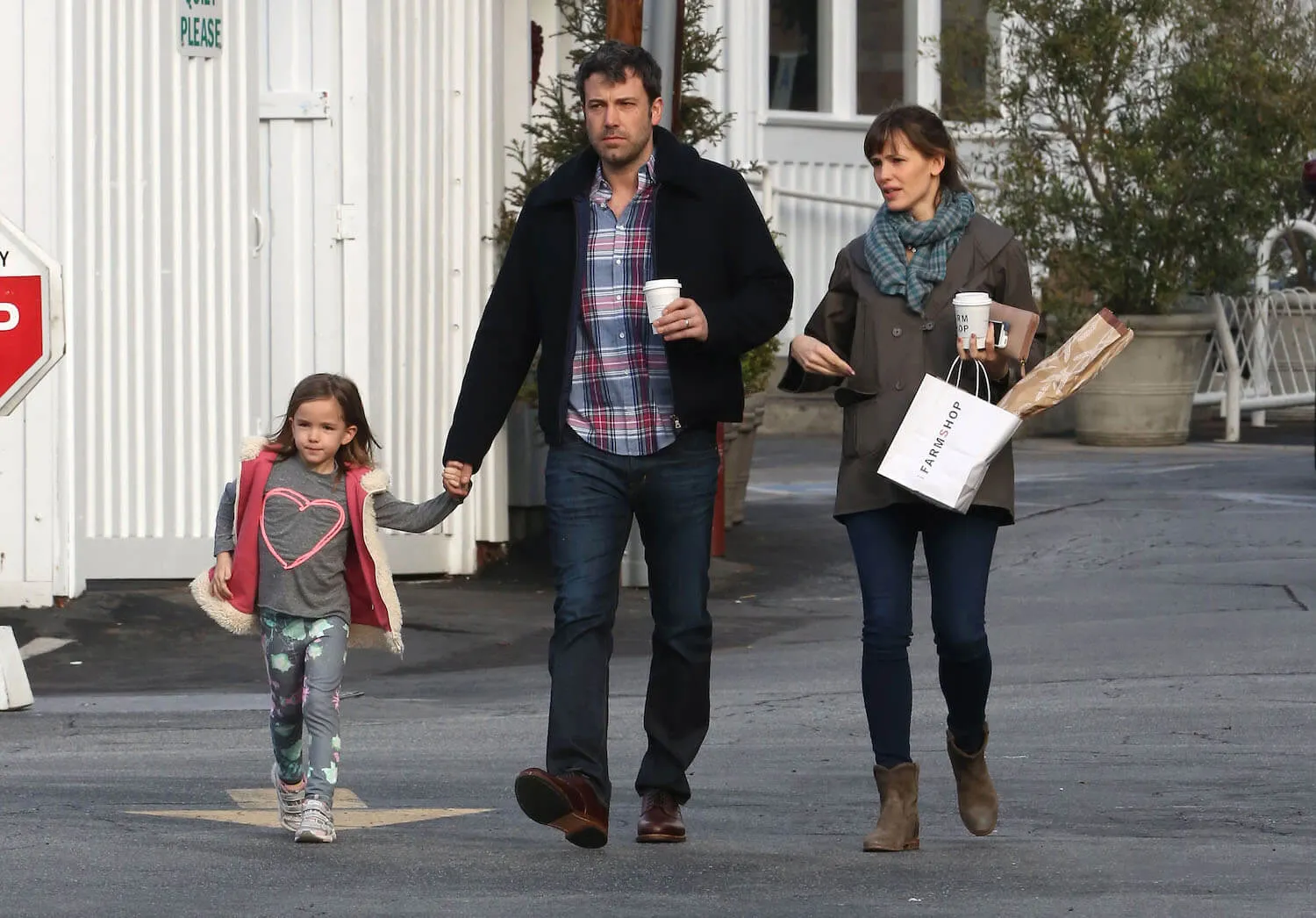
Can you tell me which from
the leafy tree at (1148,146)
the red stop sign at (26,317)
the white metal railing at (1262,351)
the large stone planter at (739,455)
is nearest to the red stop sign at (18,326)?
the red stop sign at (26,317)

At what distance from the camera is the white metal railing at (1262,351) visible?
717 inches

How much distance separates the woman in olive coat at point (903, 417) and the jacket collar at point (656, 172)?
0.45m

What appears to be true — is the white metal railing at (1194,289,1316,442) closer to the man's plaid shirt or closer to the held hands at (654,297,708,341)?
the man's plaid shirt

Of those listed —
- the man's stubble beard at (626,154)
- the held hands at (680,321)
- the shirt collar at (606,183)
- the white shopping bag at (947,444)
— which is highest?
the man's stubble beard at (626,154)

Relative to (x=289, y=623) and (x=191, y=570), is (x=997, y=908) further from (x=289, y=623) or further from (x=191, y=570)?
(x=191, y=570)

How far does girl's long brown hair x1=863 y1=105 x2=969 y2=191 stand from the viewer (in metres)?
5.87

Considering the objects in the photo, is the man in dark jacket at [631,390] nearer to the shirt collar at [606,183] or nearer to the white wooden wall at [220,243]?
the shirt collar at [606,183]

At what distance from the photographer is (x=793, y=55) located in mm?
19688

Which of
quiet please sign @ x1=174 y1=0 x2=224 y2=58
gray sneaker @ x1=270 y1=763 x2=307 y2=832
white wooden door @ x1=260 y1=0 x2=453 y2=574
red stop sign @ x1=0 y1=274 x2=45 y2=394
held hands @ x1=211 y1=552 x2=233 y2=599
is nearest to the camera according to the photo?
held hands @ x1=211 y1=552 x2=233 y2=599

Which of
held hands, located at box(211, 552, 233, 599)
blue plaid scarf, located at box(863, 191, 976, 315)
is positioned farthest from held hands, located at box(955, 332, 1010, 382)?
held hands, located at box(211, 552, 233, 599)

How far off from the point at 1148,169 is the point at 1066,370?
11.5 metres

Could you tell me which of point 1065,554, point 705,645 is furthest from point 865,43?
point 705,645

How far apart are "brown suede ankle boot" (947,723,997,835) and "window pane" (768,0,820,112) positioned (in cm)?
1389

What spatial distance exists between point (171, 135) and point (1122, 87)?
8.65 metres
